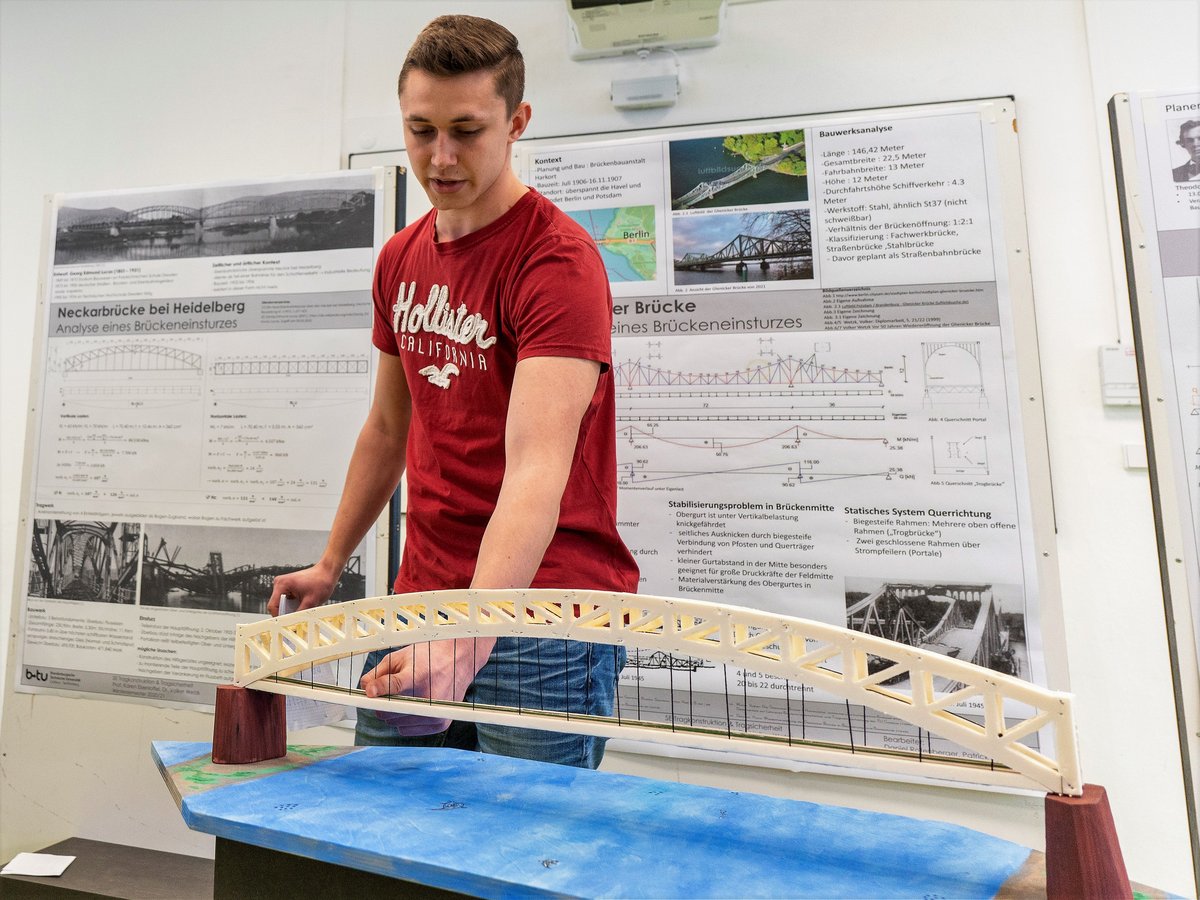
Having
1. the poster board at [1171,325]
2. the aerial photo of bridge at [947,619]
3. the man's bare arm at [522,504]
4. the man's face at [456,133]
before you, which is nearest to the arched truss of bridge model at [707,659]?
the man's bare arm at [522,504]

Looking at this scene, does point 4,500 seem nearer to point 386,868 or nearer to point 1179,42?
point 386,868

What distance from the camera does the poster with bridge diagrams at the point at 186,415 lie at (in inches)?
68.7

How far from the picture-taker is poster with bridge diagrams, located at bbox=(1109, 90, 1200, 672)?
118 centimetres

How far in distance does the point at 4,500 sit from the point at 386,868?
221 cm

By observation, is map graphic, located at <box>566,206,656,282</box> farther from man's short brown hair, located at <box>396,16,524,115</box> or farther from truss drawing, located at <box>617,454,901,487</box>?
man's short brown hair, located at <box>396,16,524,115</box>

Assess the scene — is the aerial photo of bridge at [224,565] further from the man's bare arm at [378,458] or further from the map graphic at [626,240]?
the map graphic at [626,240]

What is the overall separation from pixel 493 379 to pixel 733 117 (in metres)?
1.13

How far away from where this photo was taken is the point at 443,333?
38.5 inches

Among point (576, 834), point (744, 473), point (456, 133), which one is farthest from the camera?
point (744, 473)

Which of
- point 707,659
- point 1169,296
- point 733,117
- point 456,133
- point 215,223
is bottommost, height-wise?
point 707,659

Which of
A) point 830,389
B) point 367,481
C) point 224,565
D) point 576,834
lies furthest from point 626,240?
point 576,834

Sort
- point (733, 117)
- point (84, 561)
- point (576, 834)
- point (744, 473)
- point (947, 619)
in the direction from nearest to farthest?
point (576, 834), point (947, 619), point (744, 473), point (733, 117), point (84, 561)

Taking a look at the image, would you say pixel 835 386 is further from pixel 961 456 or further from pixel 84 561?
pixel 84 561

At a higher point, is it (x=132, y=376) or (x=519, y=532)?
(x=132, y=376)
